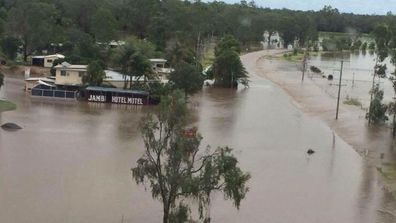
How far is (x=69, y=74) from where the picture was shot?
40938mm

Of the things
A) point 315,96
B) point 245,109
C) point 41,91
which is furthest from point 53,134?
point 315,96

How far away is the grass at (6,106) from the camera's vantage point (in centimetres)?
3361

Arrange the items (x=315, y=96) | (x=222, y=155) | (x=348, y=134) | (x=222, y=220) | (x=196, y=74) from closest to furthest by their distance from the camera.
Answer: (x=222, y=155) → (x=222, y=220) → (x=348, y=134) → (x=196, y=74) → (x=315, y=96)

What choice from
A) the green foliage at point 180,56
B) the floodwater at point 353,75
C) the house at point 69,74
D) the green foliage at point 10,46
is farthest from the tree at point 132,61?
the floodwater at point 353,75

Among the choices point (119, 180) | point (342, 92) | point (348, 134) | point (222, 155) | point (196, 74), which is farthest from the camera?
point (342, 92)

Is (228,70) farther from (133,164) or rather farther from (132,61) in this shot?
(133,164)

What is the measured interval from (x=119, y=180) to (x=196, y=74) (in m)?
18.9

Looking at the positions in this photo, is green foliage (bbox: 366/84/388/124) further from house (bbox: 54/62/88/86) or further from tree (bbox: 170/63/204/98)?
house (bbox: 54/62/88/86)

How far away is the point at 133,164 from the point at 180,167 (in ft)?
29.3

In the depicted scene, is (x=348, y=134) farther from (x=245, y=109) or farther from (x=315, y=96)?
(x=315, y=96)

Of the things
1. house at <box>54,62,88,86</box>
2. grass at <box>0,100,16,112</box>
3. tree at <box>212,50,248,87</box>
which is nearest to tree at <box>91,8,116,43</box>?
tree at <box>212,50,248,87</box>

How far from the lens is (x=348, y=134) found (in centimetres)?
3269

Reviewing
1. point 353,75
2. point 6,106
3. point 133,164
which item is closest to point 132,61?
point 6,106

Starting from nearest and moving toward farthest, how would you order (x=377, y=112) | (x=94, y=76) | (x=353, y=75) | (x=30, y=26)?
(x=377, y=112)
(x=94, y=76)
(x=30, y=26)
(x=353, y=75)
